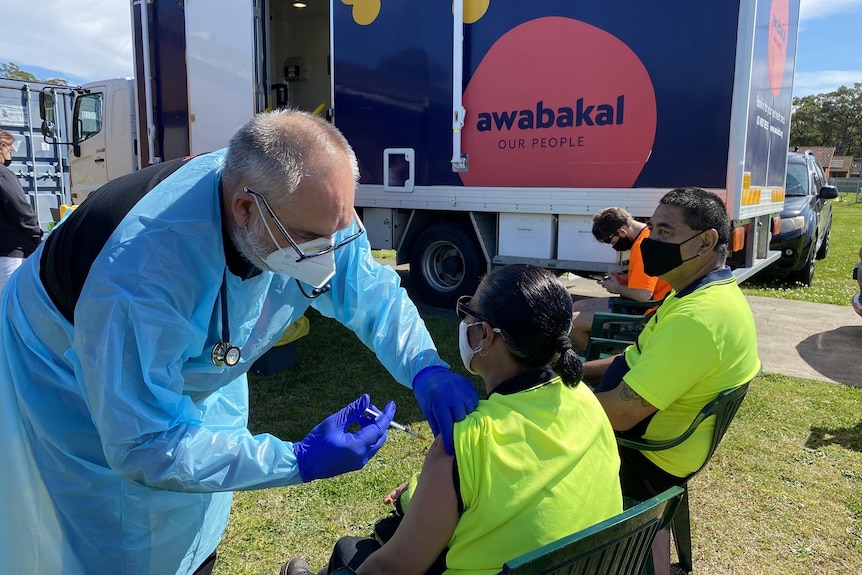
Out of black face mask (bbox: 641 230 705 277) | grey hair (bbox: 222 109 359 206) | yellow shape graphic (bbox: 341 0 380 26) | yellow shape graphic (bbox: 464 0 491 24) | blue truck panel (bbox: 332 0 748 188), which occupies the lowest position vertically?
black face mask (bbox: 641 230 705 277)

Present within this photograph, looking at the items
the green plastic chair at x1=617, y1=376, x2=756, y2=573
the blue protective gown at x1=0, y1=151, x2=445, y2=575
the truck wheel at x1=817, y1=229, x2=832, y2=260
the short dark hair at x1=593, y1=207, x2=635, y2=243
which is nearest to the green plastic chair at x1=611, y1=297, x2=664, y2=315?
the short dark hair at x1=593, y1=207, x2=635, y2=243

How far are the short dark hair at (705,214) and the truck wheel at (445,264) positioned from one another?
3.54 metres

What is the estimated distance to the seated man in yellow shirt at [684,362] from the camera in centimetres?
210

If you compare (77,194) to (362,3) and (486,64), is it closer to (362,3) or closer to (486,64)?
(362,3)

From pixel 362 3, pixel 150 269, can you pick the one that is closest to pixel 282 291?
pixel 150 269

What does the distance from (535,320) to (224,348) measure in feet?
2.45

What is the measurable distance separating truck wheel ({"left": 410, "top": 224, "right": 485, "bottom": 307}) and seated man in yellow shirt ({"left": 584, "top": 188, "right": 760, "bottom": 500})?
361 cm

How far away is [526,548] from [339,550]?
681mm

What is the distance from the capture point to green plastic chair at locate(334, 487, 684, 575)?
124 cm

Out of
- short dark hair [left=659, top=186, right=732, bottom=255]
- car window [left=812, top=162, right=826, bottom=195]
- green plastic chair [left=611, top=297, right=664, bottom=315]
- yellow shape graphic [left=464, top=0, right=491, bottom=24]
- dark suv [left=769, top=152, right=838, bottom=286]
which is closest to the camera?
short dark hair [left=659, top=186, right=732, bottom=255]

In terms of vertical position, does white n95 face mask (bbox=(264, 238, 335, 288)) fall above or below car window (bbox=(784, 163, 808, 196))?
below

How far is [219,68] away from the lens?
639 cm

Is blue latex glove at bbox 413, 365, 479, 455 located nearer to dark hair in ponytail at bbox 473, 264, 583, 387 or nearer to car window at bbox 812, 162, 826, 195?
dark hair in ponytail at bbox 473, 264, 583, 387

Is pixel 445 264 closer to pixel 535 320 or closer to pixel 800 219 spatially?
pixel 800 219
